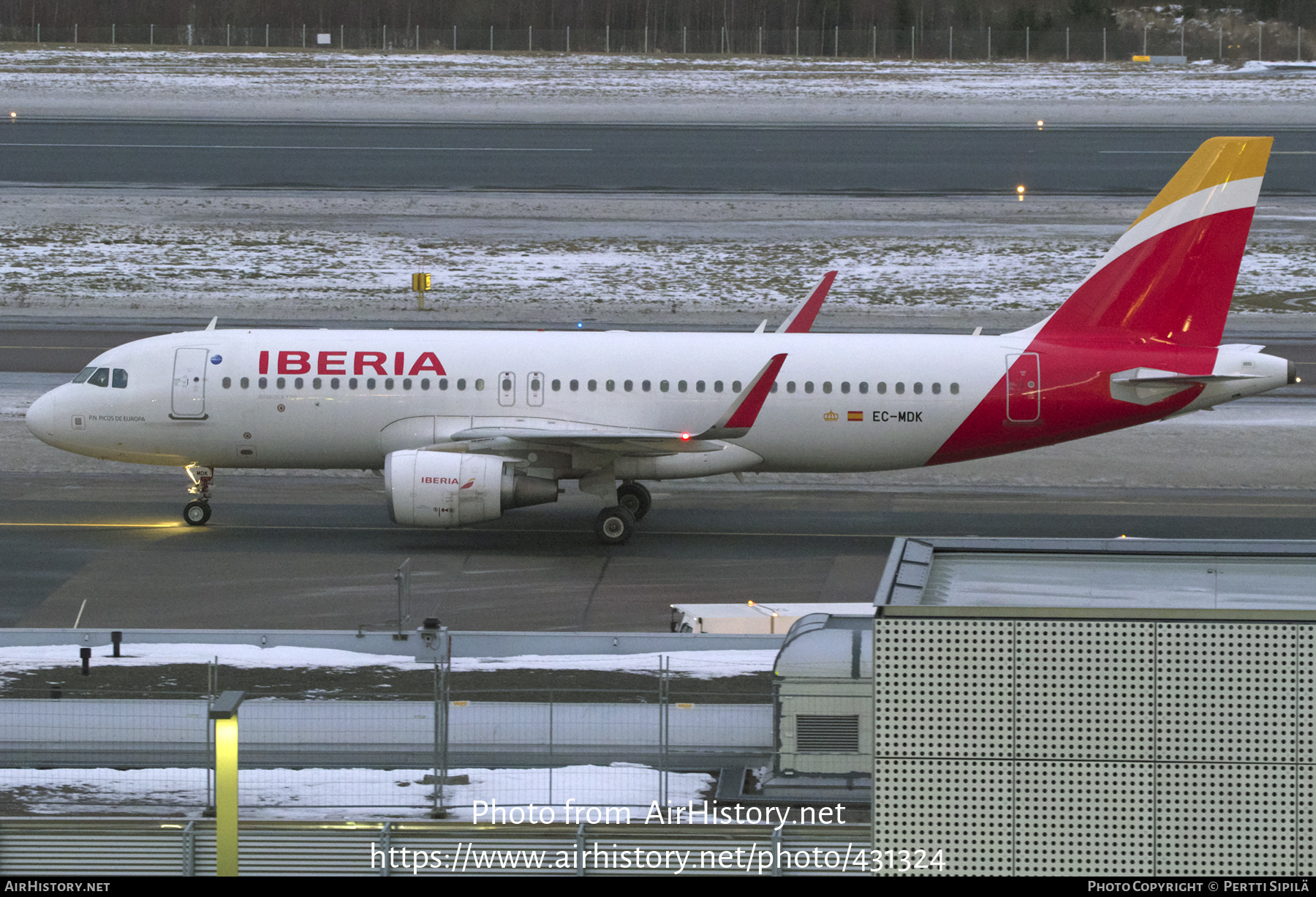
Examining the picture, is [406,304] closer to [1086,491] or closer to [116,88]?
[1086,491]

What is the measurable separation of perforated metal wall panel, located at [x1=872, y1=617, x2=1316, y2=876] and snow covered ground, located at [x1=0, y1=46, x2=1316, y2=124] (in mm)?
86152

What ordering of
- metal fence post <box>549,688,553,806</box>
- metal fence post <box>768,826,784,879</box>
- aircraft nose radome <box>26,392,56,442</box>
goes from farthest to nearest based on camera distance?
aircraft nose radome <box>26,392,56,442</box>
metal fence post <box>549,688,553,806</box>
metal fence post <box>768,826,784,879</box>

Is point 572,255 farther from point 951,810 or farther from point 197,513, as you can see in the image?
point 951,810

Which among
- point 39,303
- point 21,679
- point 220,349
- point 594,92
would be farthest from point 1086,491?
point 594,92

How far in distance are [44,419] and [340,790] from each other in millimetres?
17686

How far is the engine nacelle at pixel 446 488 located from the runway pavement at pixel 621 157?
143 ft

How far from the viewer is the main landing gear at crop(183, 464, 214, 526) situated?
107 ft

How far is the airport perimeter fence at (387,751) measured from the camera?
17.2 m

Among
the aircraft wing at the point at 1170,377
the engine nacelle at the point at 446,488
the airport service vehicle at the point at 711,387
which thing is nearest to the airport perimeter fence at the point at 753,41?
the airport service vehicle at the point at 711,387

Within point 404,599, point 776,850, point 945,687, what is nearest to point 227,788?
point 776,850

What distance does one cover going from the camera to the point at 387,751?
703 inches

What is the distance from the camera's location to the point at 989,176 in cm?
7612

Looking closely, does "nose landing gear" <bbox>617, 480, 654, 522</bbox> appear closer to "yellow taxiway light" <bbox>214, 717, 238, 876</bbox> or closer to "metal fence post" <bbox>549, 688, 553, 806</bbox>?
"metal fence post" <bbox>549, 688, 553, 806</bbox>

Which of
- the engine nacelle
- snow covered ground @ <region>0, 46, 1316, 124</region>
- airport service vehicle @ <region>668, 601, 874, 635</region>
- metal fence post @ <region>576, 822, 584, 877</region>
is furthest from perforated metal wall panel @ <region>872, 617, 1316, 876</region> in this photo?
snow covered ground @ <region>0, 46, 1316, 124</region>
